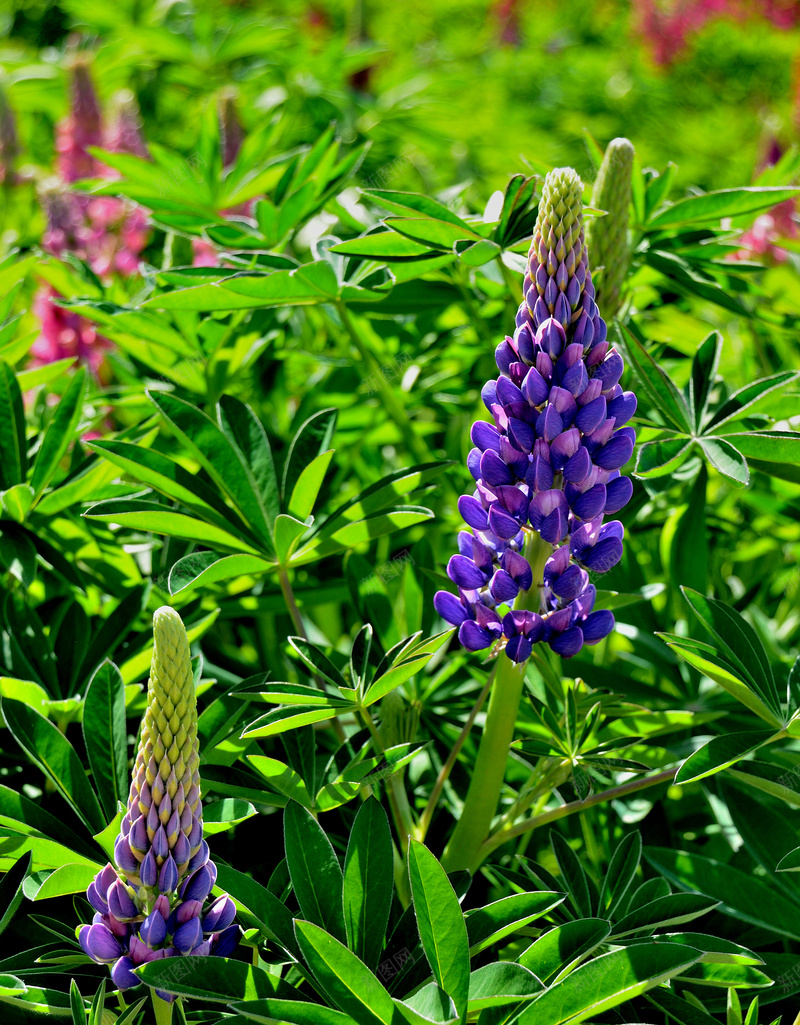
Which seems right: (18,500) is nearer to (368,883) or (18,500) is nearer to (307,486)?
(307,486)

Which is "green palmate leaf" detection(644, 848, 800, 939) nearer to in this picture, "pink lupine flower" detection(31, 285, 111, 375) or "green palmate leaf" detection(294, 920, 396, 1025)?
"green palmate leaf" detection(294, 920, 396, 1025)

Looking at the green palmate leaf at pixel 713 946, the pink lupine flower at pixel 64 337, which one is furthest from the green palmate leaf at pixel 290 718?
Result: the pink lupine flower at pixel 64 337

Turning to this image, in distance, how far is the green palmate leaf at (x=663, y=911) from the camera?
3.55ft

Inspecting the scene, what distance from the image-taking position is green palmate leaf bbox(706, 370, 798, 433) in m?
1.34

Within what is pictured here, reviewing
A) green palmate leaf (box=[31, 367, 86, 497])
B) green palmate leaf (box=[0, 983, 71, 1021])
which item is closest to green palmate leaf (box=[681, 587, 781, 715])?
green palmate leaf (box=[0, 983, 71, 1021])

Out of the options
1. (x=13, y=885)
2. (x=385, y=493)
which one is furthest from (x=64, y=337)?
(x=13, y=885)

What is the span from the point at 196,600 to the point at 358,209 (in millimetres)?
973

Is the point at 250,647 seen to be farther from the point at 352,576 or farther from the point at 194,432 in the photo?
the point at 194,432

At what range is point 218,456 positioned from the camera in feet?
4.49

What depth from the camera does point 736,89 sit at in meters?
6.93

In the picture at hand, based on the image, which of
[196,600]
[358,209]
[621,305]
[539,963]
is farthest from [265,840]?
[358,209]

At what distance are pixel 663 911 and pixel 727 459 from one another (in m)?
0.55

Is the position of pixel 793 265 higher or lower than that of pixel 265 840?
higher

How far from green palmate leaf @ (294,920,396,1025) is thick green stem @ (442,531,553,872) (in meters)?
0.32
